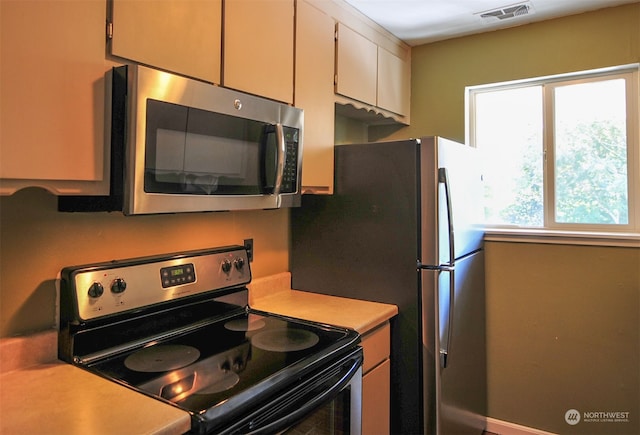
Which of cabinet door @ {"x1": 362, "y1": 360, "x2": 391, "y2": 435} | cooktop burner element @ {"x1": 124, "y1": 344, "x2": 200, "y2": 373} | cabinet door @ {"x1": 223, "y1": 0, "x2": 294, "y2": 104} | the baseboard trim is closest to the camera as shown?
cooktop burner element @ {"x1": 124, "y1": 344, "x2": 200, "y2": 373}

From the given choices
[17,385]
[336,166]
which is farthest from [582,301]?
[17,385]

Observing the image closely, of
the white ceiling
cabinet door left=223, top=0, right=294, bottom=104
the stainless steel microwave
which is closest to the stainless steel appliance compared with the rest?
the stainless steel microwave

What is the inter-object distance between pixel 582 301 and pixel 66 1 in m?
2.59

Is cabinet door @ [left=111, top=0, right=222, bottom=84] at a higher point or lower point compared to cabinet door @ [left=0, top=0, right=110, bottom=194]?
higher

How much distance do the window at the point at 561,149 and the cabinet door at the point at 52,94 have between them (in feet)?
7.23

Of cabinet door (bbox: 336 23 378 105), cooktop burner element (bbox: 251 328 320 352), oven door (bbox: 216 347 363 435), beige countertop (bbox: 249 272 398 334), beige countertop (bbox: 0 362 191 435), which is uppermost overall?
cabinet door (bbox: 336 23 378 105)

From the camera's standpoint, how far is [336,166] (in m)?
2.12

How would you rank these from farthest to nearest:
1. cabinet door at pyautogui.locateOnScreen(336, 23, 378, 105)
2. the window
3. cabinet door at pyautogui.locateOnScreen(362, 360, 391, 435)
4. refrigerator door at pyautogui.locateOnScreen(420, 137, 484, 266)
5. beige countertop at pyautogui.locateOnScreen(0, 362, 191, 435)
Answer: the window < cabinet door at pyautogui.locateOnScreen(336, 23, 378, 105) < refrigerator door at pyautogui.locateOnScreen(420, 137, 484, 266) < cabinet door at pyautogui.locateOnScreen(362, 360, 391, 435) < beige countertop at pyautogui.locateOnScreen(0, 362, 191, 435)

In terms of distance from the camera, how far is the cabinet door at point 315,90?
189cm

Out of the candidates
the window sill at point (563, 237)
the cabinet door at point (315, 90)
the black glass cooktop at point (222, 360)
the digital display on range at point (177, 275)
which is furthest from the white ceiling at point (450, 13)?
the black glass cooktop at point (222, 360)

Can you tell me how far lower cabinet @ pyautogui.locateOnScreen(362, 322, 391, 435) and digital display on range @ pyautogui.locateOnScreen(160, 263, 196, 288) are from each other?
2.31ft

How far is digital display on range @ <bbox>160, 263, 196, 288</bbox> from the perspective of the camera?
5.07ft

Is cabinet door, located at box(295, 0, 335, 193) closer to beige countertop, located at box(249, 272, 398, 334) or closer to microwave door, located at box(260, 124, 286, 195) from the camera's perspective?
microwave door, located at box(260, 124, 286, 195)

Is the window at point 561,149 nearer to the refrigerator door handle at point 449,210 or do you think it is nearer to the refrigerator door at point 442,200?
the refrigerator door at point 442,200
